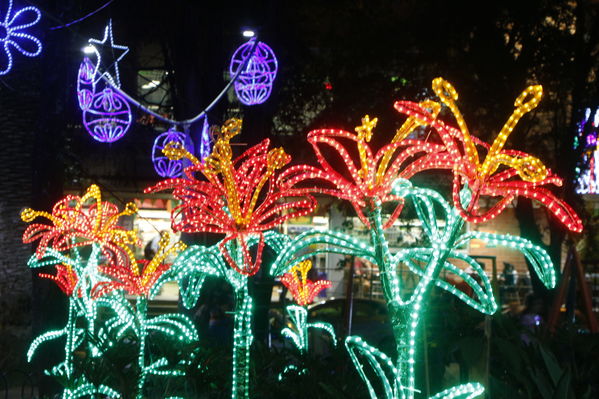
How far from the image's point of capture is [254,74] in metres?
9.88

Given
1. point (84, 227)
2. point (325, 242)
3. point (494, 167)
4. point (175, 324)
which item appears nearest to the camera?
point (494, 167)

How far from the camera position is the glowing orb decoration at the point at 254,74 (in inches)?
387

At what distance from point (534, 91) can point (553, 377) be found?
3.41 metres

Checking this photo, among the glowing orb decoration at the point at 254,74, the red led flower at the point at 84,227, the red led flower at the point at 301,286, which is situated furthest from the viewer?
the glowing orb decoration at the point at 254,74

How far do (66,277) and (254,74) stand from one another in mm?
3884

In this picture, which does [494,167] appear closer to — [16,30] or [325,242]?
[325,242]

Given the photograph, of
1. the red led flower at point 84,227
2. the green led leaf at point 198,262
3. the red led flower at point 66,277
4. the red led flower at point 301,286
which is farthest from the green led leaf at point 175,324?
Result: the red led flower at point 301,286

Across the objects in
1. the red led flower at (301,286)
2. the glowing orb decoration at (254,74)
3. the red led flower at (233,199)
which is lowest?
the red led flower at (301,286)

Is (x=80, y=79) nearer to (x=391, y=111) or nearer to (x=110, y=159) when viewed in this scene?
(x=391, y=111)

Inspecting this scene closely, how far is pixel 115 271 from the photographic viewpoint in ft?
23.5

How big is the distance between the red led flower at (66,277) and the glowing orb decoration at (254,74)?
3.43 m

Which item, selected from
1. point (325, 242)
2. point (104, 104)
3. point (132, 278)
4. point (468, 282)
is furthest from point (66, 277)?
point (468, 282)

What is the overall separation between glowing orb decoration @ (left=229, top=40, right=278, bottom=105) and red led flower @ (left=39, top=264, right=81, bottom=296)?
343 centimetres

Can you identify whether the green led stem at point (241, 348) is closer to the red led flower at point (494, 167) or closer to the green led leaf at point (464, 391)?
the green led leaf at point (464, 391)
